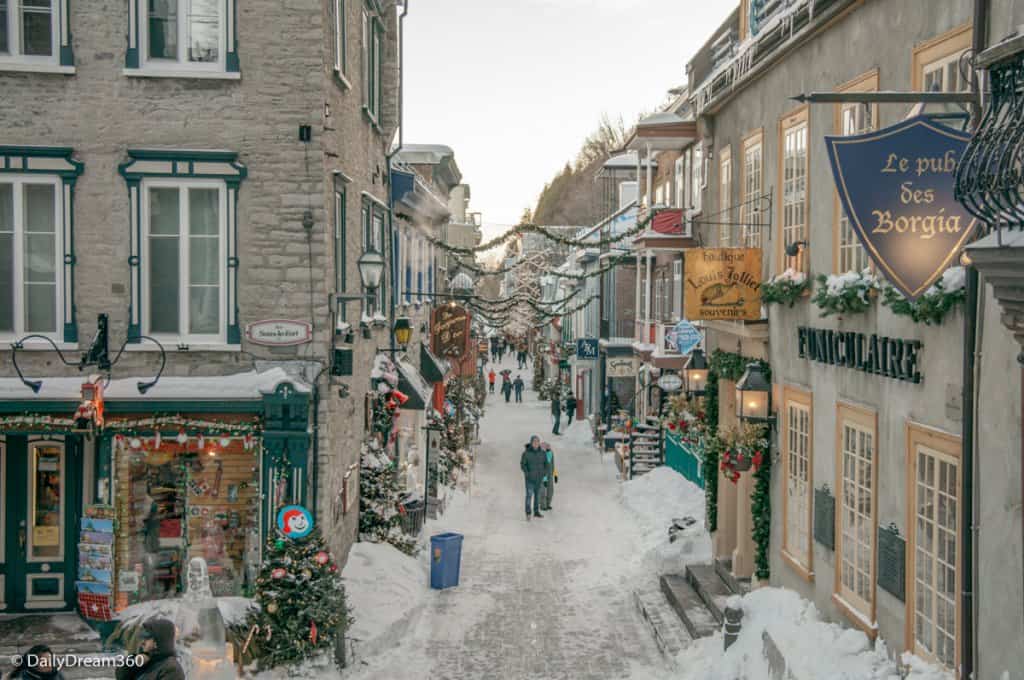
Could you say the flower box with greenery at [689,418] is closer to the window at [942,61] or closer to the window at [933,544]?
the window at [933,544]

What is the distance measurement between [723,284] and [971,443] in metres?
5.99

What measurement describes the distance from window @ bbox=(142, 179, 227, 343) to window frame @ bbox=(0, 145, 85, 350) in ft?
2.91

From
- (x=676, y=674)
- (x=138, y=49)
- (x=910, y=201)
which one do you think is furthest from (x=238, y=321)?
(x=910, y=201)

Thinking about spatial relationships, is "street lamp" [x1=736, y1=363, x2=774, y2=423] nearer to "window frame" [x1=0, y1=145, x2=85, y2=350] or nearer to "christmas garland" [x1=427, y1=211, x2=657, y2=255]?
"christmas garland" [x1=427, y1=211, x2=657, y2=255]

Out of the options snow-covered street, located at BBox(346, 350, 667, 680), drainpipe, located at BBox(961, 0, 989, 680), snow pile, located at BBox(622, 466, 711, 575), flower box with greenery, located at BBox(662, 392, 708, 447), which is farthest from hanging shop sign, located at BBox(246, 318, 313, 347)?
drainpipe, located at BBox(961, 0, 989, 680)

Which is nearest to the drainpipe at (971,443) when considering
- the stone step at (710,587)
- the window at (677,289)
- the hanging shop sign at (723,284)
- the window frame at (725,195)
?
the hanging shop sign at (723,284)

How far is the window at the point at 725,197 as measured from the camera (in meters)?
15.6

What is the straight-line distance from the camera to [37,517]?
13.2 metres

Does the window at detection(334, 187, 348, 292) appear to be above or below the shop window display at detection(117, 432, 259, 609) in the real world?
above

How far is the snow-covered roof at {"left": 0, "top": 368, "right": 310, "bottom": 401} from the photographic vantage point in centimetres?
1237

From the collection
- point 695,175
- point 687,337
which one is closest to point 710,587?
point 687,337

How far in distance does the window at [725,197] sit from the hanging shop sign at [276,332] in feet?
21.8

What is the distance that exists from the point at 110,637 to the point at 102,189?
18.2 ft

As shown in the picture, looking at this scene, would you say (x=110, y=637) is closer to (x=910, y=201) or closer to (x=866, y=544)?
(x=866, y=544)
